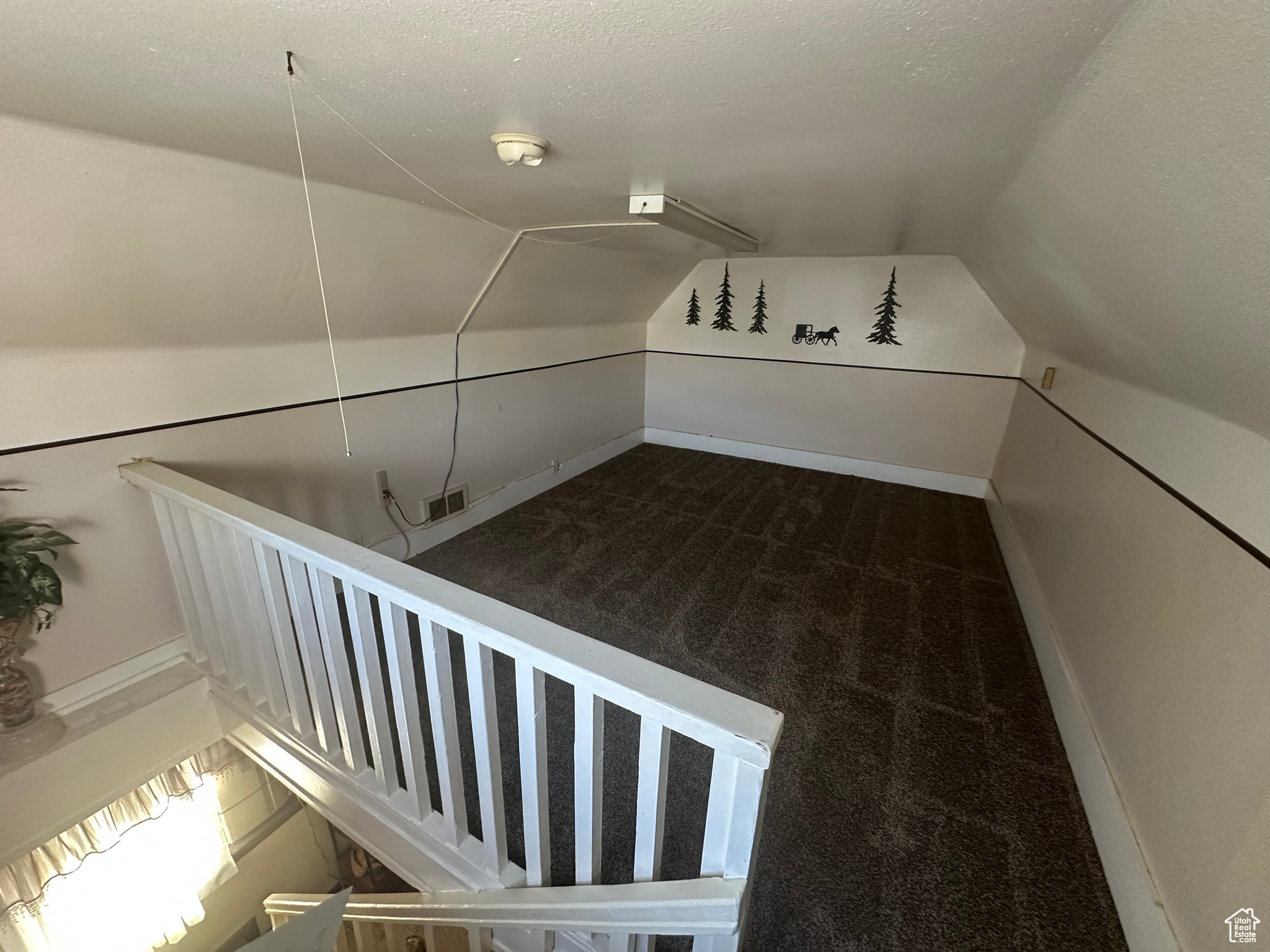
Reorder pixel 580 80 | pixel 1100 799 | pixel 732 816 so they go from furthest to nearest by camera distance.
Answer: pixel 1100 799 → pixel 580 80 → pixel 732 816

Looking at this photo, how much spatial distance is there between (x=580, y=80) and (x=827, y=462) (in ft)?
13.8

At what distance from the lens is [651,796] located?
3.01ft

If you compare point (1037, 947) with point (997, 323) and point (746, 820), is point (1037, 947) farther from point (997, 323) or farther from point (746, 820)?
point (997, 323)

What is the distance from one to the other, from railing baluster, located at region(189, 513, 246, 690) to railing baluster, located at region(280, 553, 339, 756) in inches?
15.7

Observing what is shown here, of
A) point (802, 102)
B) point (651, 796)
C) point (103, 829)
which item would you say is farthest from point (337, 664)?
point (802, 102)

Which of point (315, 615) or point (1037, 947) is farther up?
point (315, 615)

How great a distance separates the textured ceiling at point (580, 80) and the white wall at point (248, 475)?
1105 millimetres

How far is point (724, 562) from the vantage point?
3.13 m

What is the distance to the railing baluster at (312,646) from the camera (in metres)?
1.40

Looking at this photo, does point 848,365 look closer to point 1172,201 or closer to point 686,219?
point 686,219

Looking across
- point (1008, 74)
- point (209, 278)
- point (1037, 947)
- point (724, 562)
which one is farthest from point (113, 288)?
point (1037, 947)

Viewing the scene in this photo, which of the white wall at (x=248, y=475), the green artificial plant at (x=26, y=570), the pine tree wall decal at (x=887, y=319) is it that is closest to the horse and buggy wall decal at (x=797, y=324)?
the pine tree wall decal at (x=887, y=319)

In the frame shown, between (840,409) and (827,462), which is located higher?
(840,409)

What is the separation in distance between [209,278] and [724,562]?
2.69 m
